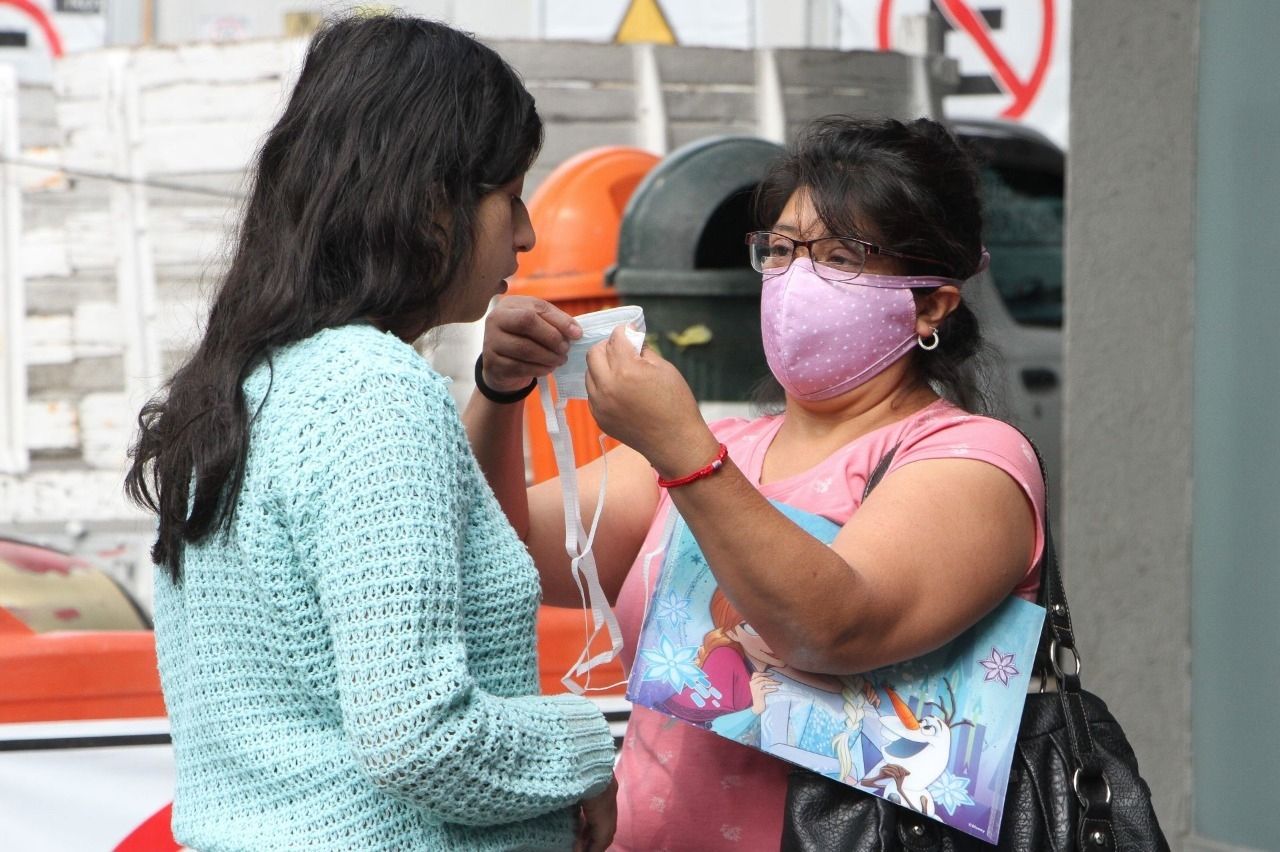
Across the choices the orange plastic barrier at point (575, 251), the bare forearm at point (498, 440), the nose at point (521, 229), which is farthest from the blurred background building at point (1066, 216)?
the nose at point (521, 229)

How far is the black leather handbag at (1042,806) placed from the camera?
5.24 feet

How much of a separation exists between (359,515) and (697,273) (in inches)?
90.6

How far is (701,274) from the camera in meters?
3.50

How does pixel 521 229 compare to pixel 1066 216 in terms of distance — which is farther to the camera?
pixel 1066 216

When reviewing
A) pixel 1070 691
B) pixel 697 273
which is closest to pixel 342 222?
pixel 1070 691

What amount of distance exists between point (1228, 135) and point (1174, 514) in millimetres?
954

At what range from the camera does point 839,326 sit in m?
1.86

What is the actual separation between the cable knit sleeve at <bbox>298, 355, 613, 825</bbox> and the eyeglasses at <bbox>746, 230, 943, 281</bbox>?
0.71 metres

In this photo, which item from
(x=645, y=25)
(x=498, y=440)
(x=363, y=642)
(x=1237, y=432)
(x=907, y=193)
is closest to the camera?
(x=363, y=642)

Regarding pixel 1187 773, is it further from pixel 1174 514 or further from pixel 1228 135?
pixel 1228 135

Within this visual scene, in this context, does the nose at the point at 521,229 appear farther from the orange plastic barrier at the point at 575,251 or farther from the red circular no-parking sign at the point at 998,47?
the red circular no-parking sign at the point at 998,47

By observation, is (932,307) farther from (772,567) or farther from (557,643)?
(557,643)

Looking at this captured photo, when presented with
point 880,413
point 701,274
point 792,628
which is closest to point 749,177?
point 701,274

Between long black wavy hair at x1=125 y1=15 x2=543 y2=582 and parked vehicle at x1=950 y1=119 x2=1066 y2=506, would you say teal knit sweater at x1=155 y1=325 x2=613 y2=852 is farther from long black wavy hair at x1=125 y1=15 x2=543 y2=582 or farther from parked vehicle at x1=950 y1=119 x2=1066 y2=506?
parked vehicle at x1=950 y1=119 x2=1066 y2=506
